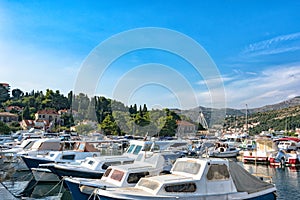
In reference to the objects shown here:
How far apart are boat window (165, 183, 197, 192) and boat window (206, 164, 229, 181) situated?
85cm

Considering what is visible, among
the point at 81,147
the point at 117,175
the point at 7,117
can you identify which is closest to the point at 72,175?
the point at 117,175

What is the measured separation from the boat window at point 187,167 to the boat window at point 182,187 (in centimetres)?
74

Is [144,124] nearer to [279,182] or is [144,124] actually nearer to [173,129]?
[173,129]

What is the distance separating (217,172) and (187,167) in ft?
4.20

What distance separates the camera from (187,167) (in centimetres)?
1329

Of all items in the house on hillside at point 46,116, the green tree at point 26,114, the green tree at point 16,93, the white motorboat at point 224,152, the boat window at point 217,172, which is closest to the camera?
the boat window at point 217,172

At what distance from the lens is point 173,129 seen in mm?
75938

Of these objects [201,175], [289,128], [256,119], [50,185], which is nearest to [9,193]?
[50,185]

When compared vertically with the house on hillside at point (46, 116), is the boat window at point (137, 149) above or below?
below

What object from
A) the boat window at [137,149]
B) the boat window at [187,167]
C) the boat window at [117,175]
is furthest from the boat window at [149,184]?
the boat window at [137,149]

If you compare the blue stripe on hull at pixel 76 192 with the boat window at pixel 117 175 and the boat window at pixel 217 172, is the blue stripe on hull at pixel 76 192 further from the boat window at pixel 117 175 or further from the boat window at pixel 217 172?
the boat window at pixel 217 172

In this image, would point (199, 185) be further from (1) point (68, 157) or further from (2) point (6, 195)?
(1) point (68, 157)

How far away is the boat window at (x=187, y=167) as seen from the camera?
1289cm

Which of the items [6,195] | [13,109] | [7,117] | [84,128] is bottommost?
[6,195]
